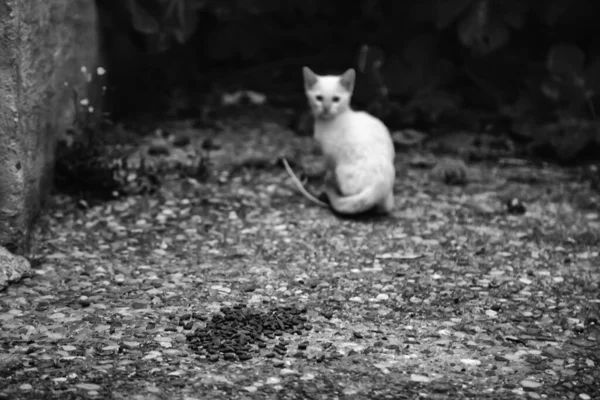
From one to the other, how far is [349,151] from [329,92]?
0.38 m

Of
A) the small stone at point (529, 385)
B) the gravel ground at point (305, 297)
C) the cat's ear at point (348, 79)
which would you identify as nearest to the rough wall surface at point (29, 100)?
the gravel ground at point (305, 297)

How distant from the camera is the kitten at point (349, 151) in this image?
4.82 m

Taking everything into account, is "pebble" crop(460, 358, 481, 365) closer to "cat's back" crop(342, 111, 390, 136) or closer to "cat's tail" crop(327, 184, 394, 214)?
"cat's tail" crop(327, 184, 394, 214)

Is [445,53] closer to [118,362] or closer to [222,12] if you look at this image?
[222,12]

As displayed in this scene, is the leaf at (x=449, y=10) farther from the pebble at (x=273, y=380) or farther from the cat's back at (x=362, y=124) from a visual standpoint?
the pebble at (x=273, y=380)

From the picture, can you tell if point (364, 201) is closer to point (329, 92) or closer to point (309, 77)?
point (329, 92)

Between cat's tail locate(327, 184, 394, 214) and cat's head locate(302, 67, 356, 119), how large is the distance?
492 mm

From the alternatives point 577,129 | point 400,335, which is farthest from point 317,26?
point 400,335

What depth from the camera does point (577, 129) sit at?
19.5ft

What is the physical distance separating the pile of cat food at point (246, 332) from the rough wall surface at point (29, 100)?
1.09m

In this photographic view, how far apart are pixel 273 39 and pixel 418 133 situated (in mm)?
1636

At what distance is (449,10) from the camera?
610cm

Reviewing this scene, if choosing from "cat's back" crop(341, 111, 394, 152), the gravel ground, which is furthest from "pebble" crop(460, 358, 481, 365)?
"cat's back" crop(341, 111, 394, 152)

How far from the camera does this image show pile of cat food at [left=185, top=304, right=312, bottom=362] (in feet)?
11.2
